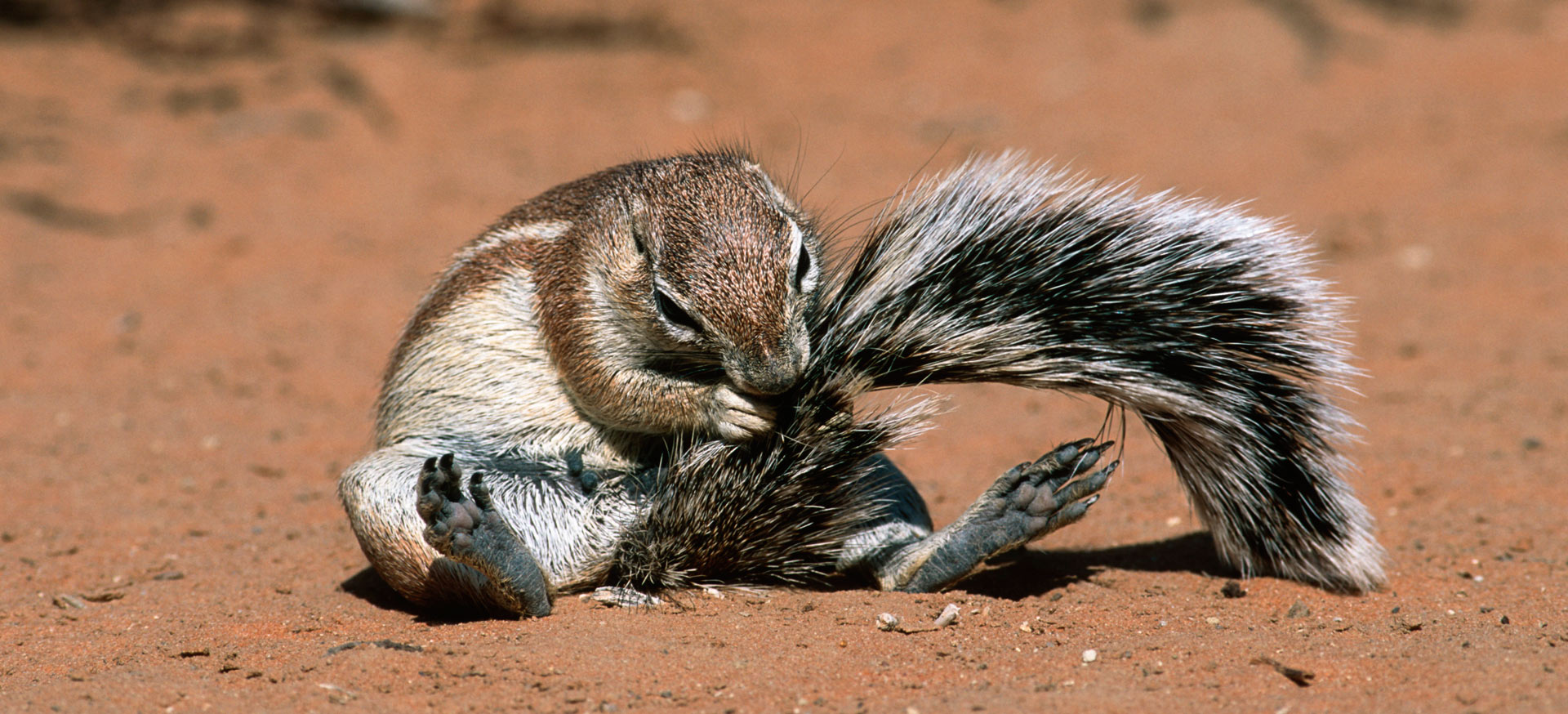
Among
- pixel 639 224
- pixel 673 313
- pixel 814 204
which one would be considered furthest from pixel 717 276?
pixel 814 204

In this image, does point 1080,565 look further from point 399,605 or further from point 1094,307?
point 399,605

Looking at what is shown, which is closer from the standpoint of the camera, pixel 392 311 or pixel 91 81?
pixel 392 311

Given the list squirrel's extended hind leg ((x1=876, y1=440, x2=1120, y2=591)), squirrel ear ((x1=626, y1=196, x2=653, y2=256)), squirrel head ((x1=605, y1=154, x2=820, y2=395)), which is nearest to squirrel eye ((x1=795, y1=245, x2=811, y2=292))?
squirrel head ((x1=605, y1=154, x2=820, y2=395))

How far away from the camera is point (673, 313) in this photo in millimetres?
4105

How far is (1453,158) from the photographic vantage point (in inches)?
422

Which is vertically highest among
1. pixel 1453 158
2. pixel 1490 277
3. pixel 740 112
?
pixel 740 112

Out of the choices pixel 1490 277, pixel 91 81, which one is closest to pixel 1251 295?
pixel 1490 277

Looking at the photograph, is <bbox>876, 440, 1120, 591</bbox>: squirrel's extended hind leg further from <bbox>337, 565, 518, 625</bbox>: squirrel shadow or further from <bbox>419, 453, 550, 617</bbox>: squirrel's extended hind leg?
<bbox>337, 565, 518, 625</bbox>: squirrel shadow

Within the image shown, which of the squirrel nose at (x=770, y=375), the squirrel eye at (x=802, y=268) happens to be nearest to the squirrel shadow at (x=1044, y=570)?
the squirrel nose at (x=770, y=375)

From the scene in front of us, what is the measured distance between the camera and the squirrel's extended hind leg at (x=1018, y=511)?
13.0 ft

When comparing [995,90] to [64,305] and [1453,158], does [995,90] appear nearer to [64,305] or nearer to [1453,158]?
[1453,158]

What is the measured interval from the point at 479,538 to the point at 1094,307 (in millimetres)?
1938

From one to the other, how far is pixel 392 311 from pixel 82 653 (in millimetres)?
4943

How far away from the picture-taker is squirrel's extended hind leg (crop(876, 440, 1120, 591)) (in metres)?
3.96
